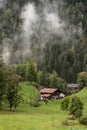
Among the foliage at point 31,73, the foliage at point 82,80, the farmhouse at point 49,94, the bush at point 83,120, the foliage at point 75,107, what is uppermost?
the foliage at point 31,73

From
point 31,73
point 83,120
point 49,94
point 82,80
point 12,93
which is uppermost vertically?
point 31,73

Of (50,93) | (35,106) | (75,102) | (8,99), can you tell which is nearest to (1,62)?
(8,99)

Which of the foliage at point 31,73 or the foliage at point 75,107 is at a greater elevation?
the foliage at point 31,73

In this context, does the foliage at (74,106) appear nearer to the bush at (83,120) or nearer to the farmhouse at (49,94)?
the bush at (83,120)

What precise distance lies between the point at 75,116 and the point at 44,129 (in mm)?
20228

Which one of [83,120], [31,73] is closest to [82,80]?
[31,73]

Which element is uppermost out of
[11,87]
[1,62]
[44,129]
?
[1,62]

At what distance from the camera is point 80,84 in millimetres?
168125

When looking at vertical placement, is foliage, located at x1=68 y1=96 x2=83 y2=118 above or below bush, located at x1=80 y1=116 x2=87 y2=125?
above

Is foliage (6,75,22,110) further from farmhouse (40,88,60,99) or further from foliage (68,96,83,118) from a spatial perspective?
farmhouse (40,88,60,99)

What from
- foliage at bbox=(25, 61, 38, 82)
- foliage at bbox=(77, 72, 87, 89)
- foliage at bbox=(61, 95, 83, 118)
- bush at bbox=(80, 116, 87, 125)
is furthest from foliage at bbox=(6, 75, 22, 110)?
foliage at bbox=(77, 72, 87, 89)

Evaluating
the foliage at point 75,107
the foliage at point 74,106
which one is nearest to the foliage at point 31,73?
the foliage at point 75,107

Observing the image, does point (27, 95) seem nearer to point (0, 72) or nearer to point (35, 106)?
point (35, 106)

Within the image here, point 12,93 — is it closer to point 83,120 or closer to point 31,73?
point 83,120
